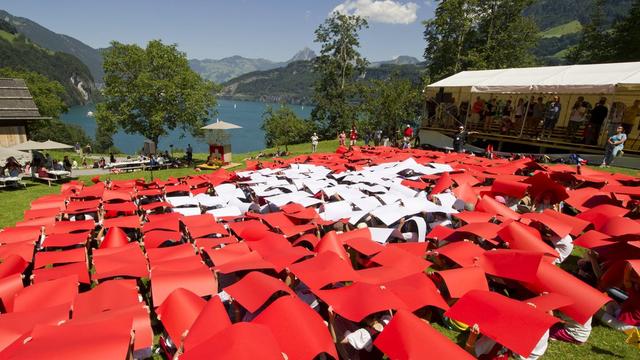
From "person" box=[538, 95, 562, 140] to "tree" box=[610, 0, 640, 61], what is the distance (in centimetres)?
2325

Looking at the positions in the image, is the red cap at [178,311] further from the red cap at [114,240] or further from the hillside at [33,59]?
the hillside at [33,59]

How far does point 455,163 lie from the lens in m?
14.4

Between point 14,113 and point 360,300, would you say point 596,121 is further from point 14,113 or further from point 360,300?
point 14,113

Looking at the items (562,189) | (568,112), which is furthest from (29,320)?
(568,112)

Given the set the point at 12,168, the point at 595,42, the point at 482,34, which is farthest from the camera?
the point at 482,34

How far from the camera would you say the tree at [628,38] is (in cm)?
3212

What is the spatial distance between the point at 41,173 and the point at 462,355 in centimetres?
2329

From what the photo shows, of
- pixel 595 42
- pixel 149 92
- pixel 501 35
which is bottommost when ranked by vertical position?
pixel 149 92

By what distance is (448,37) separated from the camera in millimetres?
40125

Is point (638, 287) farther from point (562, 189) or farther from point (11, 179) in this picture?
point (11, 179)

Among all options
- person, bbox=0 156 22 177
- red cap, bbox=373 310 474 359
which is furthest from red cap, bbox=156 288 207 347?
person, bbox=0 156 22 177

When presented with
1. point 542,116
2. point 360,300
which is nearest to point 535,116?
point 542,116

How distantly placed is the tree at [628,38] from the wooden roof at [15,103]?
50.9 metres

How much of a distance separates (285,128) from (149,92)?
2841cm
